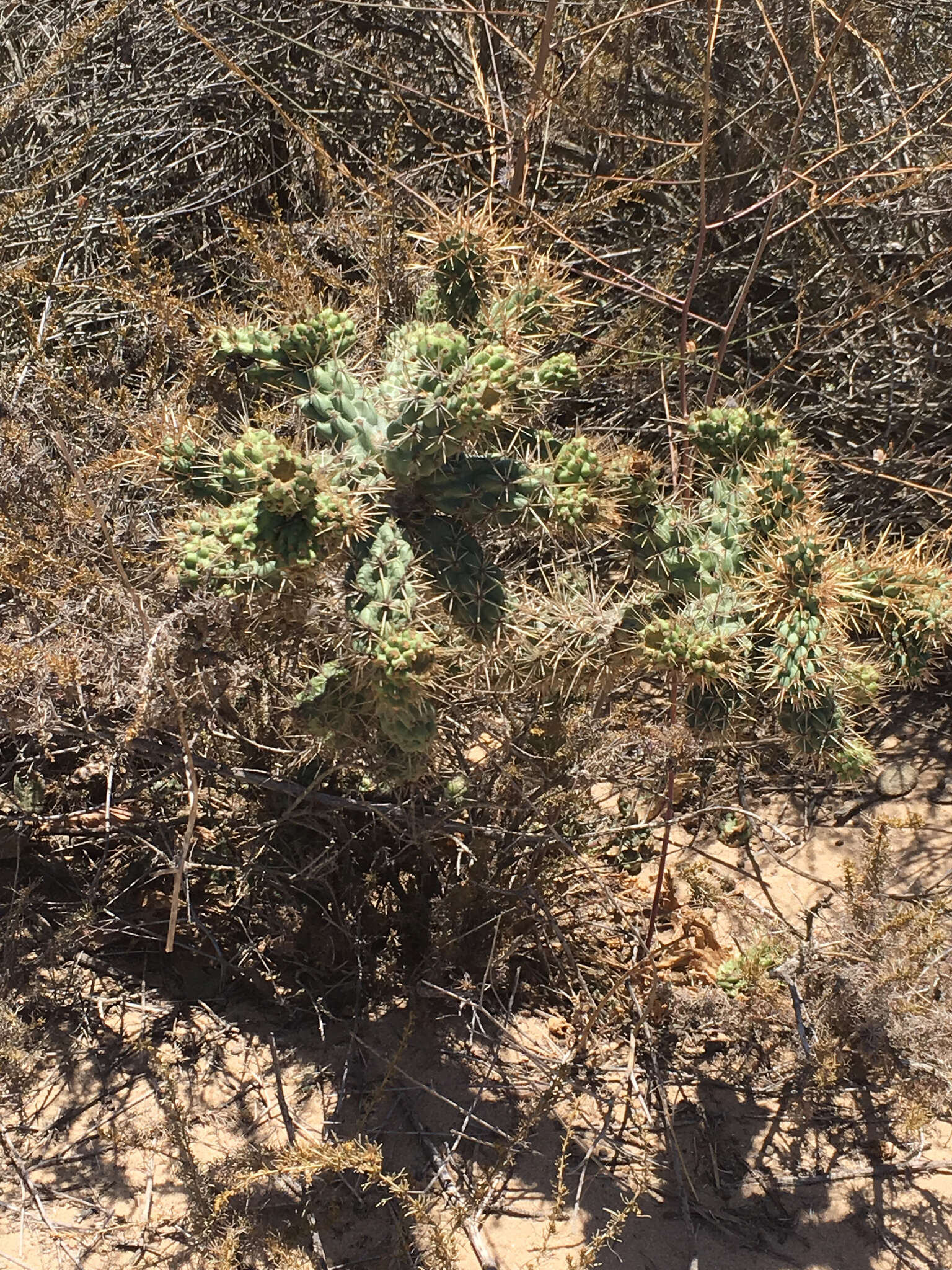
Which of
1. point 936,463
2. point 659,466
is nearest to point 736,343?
point 936,463

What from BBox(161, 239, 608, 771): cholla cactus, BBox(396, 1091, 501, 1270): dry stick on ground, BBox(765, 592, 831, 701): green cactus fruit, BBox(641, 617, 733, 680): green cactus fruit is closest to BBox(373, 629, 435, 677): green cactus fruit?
BBox(161, 239, 608, 771): cholla cactus

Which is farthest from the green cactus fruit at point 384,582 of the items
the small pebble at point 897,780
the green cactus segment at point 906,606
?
the small pebble at point 897,780

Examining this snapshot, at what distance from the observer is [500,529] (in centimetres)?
238

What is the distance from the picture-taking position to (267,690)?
9.07ft

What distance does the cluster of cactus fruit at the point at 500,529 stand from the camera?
194cm

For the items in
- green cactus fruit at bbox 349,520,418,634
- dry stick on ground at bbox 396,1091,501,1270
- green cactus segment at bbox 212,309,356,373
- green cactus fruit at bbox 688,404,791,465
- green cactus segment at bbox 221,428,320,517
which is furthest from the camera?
green cactus fruit at bbox 688,404,791,465

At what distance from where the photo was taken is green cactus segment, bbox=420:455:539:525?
212cm

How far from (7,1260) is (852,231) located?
3949 mm

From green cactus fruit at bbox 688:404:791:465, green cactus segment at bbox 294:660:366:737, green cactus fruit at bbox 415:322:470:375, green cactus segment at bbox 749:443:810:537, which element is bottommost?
green cactus segment at bbox 294:660:366:737

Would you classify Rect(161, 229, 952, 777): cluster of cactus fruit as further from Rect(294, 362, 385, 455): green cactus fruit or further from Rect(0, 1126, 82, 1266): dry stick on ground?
Rect(0, 1126, 82, 1266): dry stick on ground

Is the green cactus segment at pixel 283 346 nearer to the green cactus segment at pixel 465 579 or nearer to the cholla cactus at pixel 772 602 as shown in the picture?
the green cactus segment at pixel 465 579

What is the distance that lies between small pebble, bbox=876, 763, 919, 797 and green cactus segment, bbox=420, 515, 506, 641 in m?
2.13

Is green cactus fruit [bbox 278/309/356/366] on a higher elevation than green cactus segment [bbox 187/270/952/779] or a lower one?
higher

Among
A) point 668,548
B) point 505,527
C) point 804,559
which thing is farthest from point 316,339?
point 804,559
